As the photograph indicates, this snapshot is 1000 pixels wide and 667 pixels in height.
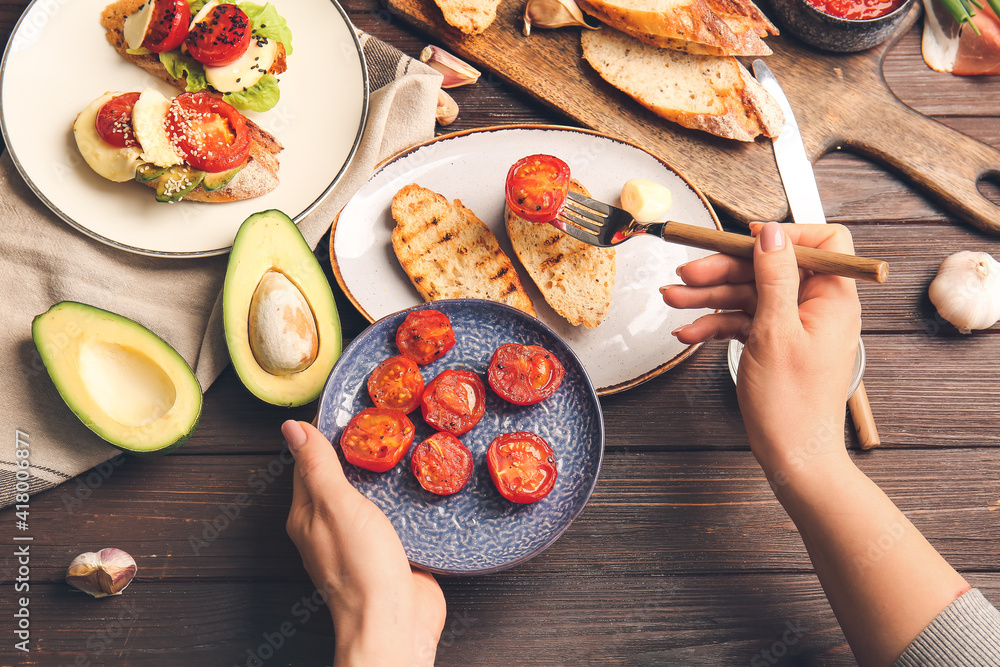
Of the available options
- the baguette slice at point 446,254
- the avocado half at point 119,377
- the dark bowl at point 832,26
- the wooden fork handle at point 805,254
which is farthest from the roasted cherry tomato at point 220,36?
the dark bowl at point 832,26

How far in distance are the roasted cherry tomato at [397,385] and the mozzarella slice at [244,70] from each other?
0.90m

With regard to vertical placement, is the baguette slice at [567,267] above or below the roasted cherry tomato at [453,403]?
above

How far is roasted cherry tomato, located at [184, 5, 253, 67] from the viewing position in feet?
5.46

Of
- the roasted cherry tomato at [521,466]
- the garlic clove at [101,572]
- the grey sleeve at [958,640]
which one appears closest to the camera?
the grey sleeve at [958,640]

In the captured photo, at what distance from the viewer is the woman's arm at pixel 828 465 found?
4.27ft

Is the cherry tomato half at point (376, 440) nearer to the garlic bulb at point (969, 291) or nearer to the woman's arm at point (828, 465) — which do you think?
the woman's arm at point (828, 465)

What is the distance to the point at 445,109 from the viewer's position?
1.82m

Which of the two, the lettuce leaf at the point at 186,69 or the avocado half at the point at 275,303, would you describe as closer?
the avocado half at the point at 275,303

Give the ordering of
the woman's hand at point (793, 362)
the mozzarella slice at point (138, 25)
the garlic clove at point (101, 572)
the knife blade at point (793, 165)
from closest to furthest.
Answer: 1. the woman's hand at point (793, 362)
2. the garlic clove at point (101, 572)
3. the mozzarella slice at point (138, 25)
4. the knife blade at point (793, 165)

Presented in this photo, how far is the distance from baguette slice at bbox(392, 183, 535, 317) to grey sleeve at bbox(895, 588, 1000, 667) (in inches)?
44.5

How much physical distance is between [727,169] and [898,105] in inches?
23.7

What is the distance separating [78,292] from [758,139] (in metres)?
1.96

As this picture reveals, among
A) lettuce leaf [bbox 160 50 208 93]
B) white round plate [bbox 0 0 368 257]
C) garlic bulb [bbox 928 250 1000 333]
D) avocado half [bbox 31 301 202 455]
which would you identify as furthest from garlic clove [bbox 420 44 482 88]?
garlic bulb [bbox 928 250 1000 333]

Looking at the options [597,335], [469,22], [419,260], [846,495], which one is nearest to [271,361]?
[419,260]
